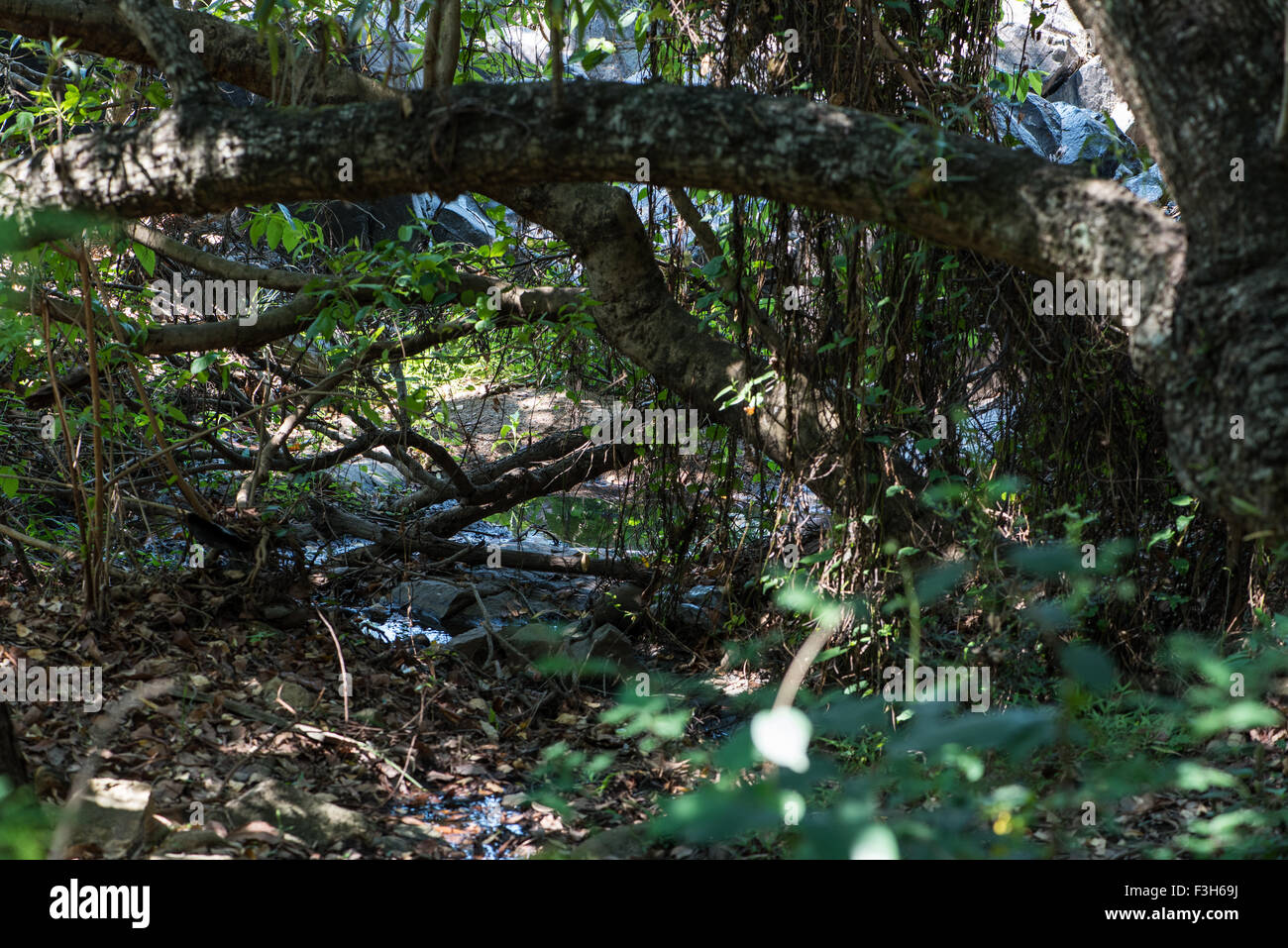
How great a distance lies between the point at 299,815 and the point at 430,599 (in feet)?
9.08

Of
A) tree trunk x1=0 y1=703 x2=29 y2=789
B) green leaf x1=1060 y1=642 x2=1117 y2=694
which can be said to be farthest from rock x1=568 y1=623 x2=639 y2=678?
green leaf x1=1060 y1=642 x2=1117 y2=694

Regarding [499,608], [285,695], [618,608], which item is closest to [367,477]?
[499,608]

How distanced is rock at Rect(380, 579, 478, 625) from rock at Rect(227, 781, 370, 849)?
2564mm

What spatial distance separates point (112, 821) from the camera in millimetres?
2863

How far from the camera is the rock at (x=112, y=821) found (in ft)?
9.12

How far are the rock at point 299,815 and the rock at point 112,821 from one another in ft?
0.93

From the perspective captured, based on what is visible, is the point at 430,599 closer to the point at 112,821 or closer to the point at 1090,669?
the point at 112,821

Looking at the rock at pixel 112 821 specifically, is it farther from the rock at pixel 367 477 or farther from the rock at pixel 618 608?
the rock at pixel 367 477

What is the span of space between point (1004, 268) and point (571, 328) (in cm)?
210

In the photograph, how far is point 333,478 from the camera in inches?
275

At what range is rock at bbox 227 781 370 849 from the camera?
123 inches

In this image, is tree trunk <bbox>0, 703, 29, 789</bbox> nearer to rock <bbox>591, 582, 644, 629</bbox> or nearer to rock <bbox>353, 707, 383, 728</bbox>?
rock <bbox>353, 707, 383, 728</bbox>

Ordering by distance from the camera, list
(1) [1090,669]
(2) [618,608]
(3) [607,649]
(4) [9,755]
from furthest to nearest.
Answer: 1. (2) [618,608]
2. (3) [607,649]
3. (4) [9,755]
4. (1) [1090,669]

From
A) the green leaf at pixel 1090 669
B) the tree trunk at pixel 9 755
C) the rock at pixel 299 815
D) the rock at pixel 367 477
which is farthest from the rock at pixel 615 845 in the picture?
the rock at pixel 367 477
